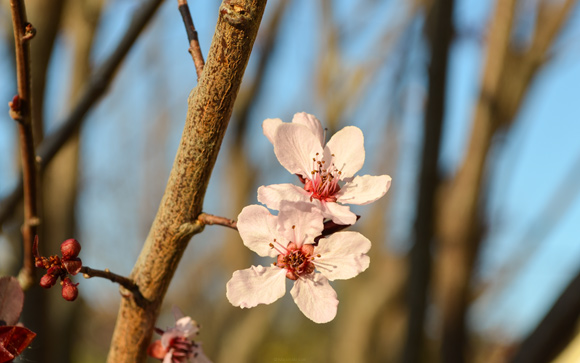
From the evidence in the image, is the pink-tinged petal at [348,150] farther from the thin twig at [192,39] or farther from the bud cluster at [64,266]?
the bud cluster at [64,266]

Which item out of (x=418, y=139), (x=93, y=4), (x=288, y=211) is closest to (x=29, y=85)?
(x=288, y=211)

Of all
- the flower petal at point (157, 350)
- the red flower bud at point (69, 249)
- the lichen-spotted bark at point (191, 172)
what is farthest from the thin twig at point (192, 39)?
the flower petal at point (157, 350)

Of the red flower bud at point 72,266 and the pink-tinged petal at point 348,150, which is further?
the pink-tinged petal at point 348,150

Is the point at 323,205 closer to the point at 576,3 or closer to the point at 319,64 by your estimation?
the point at 576,3

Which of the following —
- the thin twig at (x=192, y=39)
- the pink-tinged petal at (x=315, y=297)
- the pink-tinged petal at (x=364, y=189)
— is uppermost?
the thin twig at (x=192, y=39)

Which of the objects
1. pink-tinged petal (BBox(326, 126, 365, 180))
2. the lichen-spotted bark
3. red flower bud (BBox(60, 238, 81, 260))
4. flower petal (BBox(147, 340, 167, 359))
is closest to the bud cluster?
red flower bud (BBox(60, 238, 81, 260))

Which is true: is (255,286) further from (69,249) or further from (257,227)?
(69,249)

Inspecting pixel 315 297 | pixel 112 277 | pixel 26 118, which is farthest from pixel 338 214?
pixel 26 118
